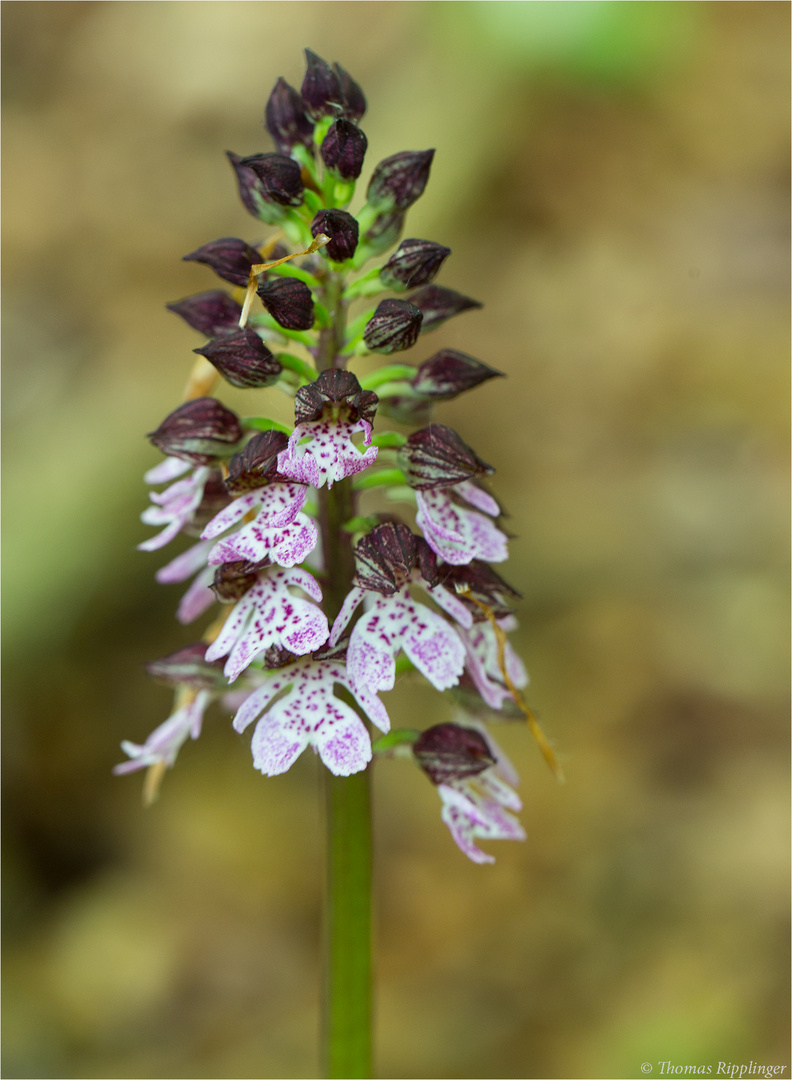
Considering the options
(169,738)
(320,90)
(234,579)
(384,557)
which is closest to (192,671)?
(169,738)

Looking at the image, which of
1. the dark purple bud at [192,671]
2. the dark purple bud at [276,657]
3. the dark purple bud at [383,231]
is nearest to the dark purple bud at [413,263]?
the dark purple bud at [383,231]

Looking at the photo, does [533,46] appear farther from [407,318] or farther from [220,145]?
[407,318]

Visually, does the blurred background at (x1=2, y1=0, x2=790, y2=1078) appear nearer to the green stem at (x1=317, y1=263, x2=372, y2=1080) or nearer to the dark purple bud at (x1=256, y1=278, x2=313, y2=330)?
the green stem at (x1=317, y1=263, x2=372, y2=1080)

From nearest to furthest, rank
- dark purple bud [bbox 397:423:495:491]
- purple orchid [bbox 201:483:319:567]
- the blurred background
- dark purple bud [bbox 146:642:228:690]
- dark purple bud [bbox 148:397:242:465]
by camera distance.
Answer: purple orchid [bbox 201:483:319:567] → dark purple bud [bbox 397:423:495:491] → dark purple bud [bbox 148:397:242:465] → dark purple bud [bbox 146:642:228:690] → the blurred background

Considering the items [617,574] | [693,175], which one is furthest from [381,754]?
[693,175]

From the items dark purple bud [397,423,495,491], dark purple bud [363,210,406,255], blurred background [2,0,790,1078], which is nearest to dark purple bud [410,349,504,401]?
dark purple bud [397,423,495,491]

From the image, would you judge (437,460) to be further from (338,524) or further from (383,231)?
(383,231)

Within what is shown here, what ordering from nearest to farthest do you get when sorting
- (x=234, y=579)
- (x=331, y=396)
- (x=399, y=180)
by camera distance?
1. (x=331, y=396)
2. (x=234, y=579)
3. (x=399, y=180)
